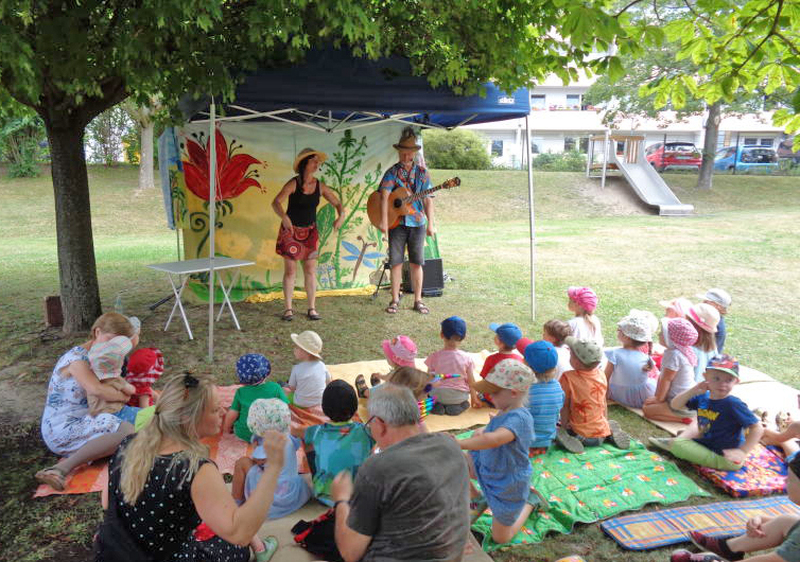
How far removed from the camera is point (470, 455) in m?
3.06

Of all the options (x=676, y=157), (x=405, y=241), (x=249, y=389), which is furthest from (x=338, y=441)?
(x=676, y=157)

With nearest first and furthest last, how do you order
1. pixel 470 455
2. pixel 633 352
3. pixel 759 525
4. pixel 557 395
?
1. pixel 759 525
2. pixel 470 455
3. pixel 557 395
4. pixel 633 352

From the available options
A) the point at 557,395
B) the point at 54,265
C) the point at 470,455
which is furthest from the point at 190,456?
the point at 54,265

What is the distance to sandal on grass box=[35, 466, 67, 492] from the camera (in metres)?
3.11

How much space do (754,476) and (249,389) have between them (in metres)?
3.02

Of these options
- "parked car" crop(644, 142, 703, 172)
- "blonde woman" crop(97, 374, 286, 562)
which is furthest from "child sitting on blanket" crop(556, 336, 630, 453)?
"parked car" crop(644, 142, 703, 172)

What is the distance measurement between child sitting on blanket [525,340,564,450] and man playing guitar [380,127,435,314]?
3564 millimetres

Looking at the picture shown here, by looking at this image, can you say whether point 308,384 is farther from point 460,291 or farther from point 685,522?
point 460,291

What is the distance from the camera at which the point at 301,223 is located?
6547 millimetres

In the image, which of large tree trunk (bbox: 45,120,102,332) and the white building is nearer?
large tree trunk (bbox: 45,120,102,332)

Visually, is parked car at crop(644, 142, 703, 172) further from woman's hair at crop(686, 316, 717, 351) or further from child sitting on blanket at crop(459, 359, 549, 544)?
child sitting on blanket at crop(459, 359, 549, 544)

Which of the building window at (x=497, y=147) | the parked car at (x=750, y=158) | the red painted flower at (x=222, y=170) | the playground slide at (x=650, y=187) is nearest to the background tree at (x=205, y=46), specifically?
the red painted flower at (x=222, y=170)

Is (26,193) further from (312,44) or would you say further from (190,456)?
(190,456)

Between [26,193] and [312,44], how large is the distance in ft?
61.7
